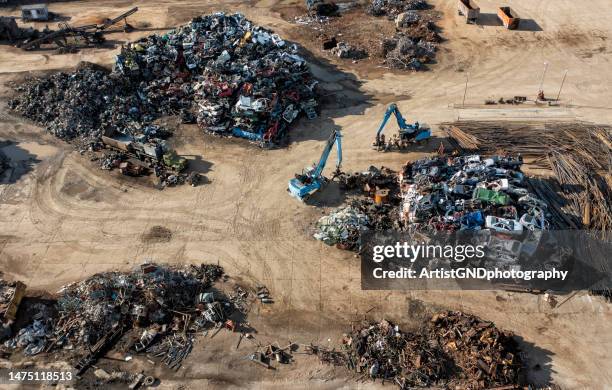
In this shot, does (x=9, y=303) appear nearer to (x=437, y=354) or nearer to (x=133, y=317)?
(x=133, y=317)

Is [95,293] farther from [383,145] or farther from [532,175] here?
Result: [532,175]

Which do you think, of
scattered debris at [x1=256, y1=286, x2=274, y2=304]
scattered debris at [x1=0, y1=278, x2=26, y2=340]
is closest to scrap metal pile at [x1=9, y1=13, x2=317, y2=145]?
scattered debris at [x1=256, y1=286, x2=274, y2=304]

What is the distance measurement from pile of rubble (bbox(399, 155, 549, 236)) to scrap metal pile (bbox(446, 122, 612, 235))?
232 centimetres

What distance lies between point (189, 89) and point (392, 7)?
24.0 m

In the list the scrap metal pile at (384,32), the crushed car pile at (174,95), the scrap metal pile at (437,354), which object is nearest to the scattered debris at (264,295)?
the scrap metal pile at (437,354)

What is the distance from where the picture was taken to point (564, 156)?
113ft

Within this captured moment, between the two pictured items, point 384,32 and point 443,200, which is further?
point 384,32

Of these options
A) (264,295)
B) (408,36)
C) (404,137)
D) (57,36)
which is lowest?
(264,295)

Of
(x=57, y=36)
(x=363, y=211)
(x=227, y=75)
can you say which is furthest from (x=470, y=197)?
(x=57, y=36)

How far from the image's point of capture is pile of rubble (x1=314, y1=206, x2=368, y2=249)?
29.4 m

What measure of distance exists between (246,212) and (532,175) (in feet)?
61.9

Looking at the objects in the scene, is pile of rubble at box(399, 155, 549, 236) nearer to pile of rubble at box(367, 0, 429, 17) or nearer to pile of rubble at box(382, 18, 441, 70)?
pile of rubble at box(382, 18, 441, 70)

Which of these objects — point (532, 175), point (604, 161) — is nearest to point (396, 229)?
point (532, 175)

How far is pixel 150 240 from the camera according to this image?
3067cm
